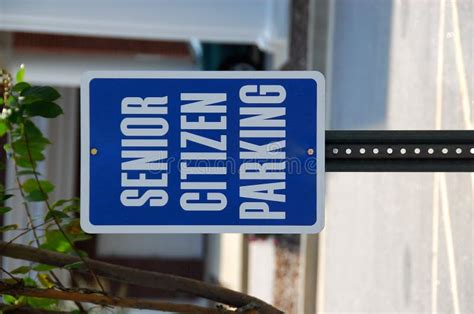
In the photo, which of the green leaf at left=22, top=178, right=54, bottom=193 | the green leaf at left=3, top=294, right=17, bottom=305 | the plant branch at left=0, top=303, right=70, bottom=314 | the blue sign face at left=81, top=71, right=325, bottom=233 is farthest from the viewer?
the green leaf at left=22, top=178, right=54, bottom=193

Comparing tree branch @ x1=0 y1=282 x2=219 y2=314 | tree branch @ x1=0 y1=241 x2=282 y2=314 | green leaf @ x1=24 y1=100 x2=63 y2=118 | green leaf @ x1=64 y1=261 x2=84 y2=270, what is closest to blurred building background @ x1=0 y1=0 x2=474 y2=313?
tree branch @ x1=0 y1=241 x2=282 y2=314

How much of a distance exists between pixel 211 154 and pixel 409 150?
15.0 inches

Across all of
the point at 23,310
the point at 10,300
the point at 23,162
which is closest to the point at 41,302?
the point at 10,300

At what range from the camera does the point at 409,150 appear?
2.05m

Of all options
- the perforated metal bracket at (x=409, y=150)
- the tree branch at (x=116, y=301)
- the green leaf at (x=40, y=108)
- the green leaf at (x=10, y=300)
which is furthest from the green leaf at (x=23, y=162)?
the perforated metal bracket at (x=409, y=150)

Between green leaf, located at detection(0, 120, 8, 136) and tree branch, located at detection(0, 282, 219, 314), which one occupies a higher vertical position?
green leaf, located at detection(0, 120, 8, 136)

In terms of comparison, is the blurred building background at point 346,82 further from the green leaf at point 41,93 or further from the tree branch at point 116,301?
the green leaf at point 41,93

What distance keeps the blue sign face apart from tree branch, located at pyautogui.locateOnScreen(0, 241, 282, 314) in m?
0.35

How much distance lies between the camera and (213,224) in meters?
1.99

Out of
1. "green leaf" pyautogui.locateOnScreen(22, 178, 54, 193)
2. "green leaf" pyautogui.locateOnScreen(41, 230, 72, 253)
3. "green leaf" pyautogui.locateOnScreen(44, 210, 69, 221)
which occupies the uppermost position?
"green leaf" pyautogui.locateOnScreen(22, 178, 54, 193)

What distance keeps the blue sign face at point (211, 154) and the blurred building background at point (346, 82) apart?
53.7 inches

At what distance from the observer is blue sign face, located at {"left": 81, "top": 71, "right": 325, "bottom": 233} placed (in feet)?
6.49

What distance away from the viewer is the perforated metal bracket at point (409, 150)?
2039 mm

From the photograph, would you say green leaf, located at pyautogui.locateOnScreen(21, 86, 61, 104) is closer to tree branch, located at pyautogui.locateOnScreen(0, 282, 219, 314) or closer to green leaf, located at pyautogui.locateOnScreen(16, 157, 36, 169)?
green leaf, located at pyautogui.locateOnScreen(16, 157, 36, 169)
